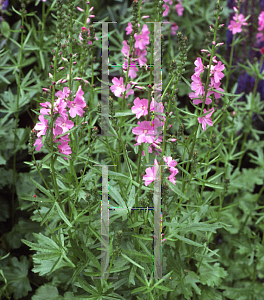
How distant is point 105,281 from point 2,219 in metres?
1.37

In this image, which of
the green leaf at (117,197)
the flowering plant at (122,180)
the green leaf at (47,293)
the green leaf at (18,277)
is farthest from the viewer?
the green leaf at (18,277)

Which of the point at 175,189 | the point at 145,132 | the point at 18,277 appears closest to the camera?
the point at 145,132

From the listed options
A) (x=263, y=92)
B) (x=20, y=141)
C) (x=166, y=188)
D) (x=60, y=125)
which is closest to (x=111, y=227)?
(x=166, y=188)

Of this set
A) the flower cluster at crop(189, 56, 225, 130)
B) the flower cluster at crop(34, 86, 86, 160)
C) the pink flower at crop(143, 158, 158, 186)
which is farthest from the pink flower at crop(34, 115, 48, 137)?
the flower cluster at crop(189, 56, 225, 130)

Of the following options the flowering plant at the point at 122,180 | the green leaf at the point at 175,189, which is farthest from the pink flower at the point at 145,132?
the green leaf at the point at 175,189

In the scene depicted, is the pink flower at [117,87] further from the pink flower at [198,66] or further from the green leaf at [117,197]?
the green leaf at [117,197]

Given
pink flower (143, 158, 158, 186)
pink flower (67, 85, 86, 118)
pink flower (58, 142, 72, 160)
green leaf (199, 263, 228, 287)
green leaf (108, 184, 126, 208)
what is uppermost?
→ pink flower (67, 85, 86, 118)

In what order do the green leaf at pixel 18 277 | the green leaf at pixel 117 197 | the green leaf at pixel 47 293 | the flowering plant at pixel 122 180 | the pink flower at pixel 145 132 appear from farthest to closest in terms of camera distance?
the green leaf at pixel 18 277 < the green leaf at pixel 47 293 < the green leaf at pixel 117 197 < the flowering plant at pixel 122 180 < the pink flower at pixel 145 132

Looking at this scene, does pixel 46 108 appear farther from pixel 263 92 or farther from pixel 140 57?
pixel 263 92

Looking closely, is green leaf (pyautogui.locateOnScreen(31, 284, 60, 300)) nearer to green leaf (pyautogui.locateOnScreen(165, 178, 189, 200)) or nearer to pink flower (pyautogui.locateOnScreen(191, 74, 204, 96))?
green leaf (pyautogui.locateOnScreen(165, 178, 189, 200))

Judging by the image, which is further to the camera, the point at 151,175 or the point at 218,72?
the point at 218,72

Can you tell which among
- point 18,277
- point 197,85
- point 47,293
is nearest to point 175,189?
point 197,85

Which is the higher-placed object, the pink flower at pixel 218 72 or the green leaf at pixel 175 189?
the pink flower at pixel 218 72

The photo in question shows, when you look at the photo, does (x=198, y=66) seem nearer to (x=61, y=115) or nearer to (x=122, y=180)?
(x=61, y=115)
